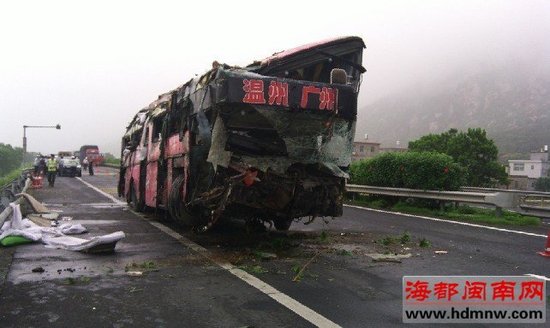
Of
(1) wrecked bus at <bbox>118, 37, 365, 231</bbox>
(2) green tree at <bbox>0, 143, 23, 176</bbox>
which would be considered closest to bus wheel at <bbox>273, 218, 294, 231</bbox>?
(1) wrecked bus at <bbox>118, 37, 365, 231</bbox>

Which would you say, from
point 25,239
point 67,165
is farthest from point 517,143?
point 25,239

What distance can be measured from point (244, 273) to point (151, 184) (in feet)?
21.3

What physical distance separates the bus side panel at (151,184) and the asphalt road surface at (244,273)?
971mm

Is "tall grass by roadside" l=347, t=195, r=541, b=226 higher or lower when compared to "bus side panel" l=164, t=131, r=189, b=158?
lower

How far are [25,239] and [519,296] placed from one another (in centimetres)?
797

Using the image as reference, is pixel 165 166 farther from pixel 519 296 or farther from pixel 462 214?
pixel 462 214

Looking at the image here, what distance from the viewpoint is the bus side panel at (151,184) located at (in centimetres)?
1210

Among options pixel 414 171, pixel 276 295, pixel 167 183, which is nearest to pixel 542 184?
pixel 414 171

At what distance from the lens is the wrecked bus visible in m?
7.88

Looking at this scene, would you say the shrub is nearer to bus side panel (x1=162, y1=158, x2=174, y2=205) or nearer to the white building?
bus side panel (x1=162, y1=158, x2=174, y2=205)

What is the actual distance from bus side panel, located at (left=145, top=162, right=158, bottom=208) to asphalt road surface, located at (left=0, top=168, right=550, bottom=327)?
3.18 ft

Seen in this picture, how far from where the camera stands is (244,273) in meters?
6.77

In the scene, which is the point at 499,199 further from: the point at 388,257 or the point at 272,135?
the point at 272,135

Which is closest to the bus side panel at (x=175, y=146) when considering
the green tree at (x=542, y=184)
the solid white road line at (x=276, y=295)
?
the solid white road line at (x=276, y=295)
